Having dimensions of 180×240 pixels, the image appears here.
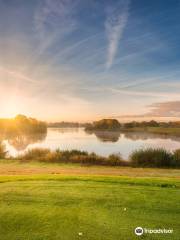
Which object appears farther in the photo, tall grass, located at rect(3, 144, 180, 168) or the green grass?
tall grass, located at rect(3, 144, 180, 168)

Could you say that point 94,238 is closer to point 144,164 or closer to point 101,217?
point 101,217

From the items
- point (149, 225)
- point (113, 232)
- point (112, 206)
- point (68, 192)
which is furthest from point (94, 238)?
point (68, 192)

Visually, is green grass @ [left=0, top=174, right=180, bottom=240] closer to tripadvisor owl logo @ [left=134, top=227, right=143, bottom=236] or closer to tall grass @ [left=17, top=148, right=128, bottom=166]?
tripadvisor owl logo @ [left=134, top=227, right=143, bottom=236]

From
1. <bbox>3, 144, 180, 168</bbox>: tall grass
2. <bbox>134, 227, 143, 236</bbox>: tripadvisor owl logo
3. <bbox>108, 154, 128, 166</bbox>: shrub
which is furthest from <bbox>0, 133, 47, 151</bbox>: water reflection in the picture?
<bbox>134, 227, 143, 236</bbox>: tripadvisor owl logo

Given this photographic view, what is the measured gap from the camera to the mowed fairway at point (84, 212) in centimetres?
378

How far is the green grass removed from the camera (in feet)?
12.4

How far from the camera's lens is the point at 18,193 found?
5707 millimetres

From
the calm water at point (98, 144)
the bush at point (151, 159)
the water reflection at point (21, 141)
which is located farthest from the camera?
the water reflection at point (21, 141)

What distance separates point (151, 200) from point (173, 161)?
1278cm

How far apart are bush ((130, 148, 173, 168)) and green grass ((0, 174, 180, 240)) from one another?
1148 centimetres

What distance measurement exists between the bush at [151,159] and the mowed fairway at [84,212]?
11.5m

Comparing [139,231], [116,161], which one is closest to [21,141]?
[116,161]

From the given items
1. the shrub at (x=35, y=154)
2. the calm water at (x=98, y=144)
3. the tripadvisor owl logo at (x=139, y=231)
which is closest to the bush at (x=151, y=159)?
the calm water at (x=98, y=144)

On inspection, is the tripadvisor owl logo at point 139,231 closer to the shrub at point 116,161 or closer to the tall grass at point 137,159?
the tall grass at point 137,159
